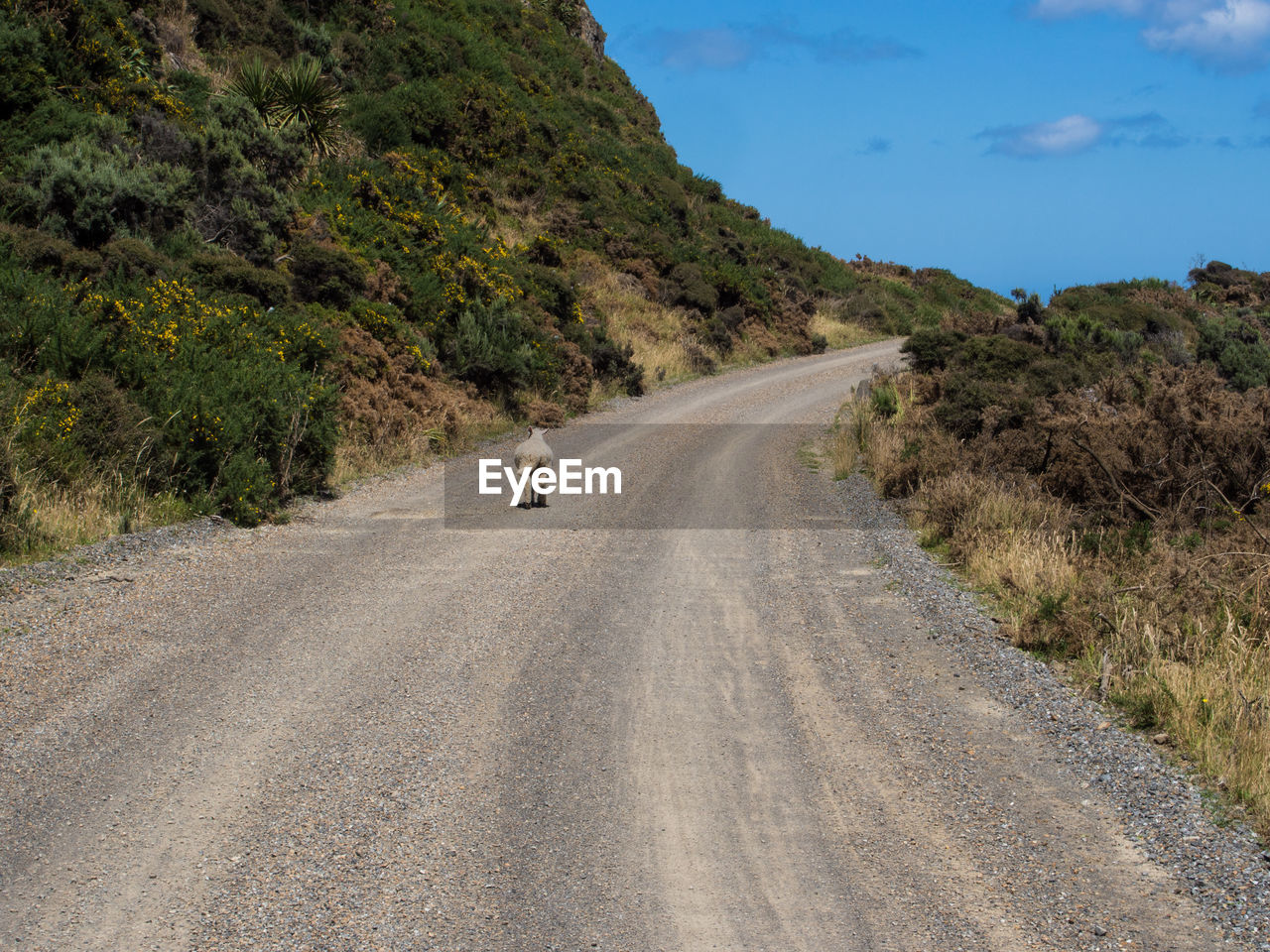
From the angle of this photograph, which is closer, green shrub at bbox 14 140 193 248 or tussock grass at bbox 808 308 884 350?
green shrub at bbox 14 140 193 248

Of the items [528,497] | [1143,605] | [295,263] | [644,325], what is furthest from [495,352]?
[1143,605]

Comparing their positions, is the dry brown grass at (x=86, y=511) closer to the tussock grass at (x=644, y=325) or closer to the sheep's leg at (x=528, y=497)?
the sheep's leg at (x=528, y=497)

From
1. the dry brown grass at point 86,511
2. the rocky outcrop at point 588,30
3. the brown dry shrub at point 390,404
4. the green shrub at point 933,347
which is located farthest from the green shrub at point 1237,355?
the rocky outcrop at point 588,30

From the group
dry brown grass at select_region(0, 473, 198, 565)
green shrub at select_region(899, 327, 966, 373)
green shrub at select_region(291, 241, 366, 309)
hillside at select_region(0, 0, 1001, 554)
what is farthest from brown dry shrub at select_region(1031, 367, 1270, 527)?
green shrub at select_region(291, 241, 366, 309)

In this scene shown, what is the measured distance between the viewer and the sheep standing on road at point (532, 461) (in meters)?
12.5

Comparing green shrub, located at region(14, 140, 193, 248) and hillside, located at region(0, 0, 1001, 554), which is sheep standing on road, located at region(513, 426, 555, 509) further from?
green shrub, located at region(14, 140, 193, 248)

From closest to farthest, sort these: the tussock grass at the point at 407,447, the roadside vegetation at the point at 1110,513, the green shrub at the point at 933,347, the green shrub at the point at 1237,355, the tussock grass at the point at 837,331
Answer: the roadside vegetation at the point at 1110,513, the tussock grass at the point at 407,447, the green shrub at the point at 933,347, the green shrub at the point at 1237,355, the tussock grass at the point at 837,331

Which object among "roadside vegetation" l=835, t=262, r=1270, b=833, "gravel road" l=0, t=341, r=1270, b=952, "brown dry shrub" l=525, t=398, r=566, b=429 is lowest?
"gravel road" l=0, t=341, r=1270, b=952

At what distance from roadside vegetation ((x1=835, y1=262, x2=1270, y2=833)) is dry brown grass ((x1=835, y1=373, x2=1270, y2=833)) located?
0.02 meters

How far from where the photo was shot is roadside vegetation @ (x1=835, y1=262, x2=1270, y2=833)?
6.14 meters

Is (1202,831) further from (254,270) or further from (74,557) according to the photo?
(254,270)

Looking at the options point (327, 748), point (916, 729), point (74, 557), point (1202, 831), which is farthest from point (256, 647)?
Result: point (1202, 831)

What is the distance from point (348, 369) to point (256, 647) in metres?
8.77

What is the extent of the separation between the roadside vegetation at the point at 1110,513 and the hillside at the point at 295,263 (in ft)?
25.4
